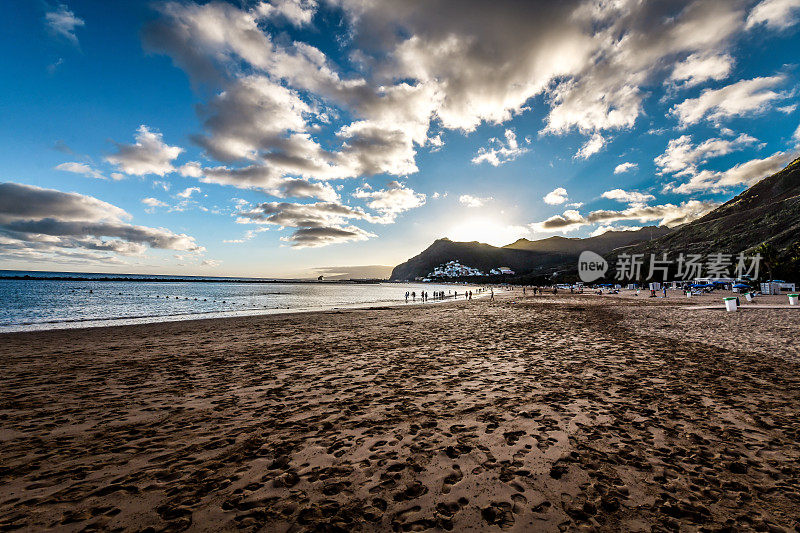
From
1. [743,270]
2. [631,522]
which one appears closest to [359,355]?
[631,522]

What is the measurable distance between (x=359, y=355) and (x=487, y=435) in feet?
23.0

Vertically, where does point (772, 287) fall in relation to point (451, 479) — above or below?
above

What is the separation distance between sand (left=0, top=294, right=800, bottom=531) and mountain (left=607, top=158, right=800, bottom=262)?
360 feet

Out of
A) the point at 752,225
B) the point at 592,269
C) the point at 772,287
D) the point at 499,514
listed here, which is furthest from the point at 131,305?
the point at 752,225

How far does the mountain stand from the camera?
9475 cm

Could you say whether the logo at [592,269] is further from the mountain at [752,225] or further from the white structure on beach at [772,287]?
the white structure on beach at [772,287]

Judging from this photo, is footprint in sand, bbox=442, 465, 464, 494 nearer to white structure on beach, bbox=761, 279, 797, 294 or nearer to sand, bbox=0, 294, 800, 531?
sand, bbox=0, 294, 800, 531

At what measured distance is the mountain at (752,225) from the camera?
94750 millimetres

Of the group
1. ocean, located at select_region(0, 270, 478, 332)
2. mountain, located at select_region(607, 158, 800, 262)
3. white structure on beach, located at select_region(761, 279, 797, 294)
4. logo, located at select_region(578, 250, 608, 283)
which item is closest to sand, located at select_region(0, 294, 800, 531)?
ocean, located at select_region(0, 270, 478, 332)

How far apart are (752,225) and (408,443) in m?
166

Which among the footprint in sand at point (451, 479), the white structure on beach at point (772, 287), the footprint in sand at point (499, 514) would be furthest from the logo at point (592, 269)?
the footprint in sand at point (499, 514)

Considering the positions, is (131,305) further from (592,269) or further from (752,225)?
(752,225)

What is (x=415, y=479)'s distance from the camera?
3.86 meters

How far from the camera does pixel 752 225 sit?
109062 millimetres
